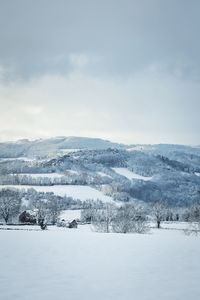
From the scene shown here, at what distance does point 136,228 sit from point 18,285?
81176 millimetres

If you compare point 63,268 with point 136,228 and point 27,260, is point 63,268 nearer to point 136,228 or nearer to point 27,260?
point 27,260

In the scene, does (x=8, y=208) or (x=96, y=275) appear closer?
(x=96, y=275)

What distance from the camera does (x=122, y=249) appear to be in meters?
54.0

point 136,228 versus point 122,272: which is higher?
point 122,272

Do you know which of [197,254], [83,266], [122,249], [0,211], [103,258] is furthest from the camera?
[0,211]

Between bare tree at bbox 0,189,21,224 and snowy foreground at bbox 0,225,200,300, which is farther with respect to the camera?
bare tree at bbox 0,189,21,224

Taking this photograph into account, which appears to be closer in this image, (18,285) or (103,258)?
(18,285)

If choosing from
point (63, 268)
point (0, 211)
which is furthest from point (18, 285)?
point (0, 211)

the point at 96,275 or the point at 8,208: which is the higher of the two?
the point at 96,275

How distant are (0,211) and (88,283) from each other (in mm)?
117469

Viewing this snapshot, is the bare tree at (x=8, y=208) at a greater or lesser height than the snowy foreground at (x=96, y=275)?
lesser

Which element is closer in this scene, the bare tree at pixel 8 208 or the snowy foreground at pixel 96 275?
the snowy foreground at pixel 96 275

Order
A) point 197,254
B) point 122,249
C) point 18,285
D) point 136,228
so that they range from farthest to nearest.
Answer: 1. point 136,228
2. point 122,249
3. point 197,254
4. point 18,285

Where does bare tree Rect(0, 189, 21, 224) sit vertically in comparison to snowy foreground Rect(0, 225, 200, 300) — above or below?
below
